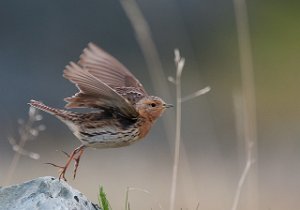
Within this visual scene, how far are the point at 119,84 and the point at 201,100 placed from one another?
860 cm

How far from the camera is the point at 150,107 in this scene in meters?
7.22

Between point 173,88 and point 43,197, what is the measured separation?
10.6 m

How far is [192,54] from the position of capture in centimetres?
1783

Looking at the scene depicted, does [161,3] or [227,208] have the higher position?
[161,3]

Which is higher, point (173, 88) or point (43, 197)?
point (173, 88)

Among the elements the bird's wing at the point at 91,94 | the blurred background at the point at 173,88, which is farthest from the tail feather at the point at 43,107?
the blurred background at the point at 173,88

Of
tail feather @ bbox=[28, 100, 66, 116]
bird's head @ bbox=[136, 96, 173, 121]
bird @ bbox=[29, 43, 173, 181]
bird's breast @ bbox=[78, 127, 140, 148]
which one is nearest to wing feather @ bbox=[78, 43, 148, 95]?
bird @ bbox=[29, 43, 173, 181]

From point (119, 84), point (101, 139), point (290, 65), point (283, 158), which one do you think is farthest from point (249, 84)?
point (101, 139)

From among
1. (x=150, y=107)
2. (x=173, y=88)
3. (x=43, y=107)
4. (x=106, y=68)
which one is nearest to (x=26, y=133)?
(x=106, y=68)

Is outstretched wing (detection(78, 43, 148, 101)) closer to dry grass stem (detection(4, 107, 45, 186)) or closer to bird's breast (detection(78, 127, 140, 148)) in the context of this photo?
dry grass stem (detection(4, 107, 45, 186))

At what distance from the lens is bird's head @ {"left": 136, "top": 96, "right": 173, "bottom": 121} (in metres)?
7.15

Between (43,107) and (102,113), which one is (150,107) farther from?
(43,107)

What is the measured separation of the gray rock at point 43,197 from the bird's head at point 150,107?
3.97 feet

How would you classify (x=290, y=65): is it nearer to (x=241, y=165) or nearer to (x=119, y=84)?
(x=241, y=165)
